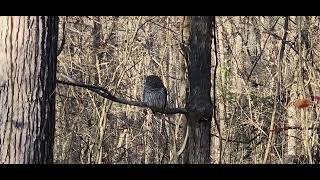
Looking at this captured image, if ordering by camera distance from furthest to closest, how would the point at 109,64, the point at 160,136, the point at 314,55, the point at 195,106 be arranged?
the point at 109,64, the point at 160,136, the point at 314,55, the point at 195,106

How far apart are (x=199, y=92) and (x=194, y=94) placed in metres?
0.04

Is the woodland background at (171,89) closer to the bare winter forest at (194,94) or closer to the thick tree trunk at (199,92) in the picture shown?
the bare winter forest at (194,94)

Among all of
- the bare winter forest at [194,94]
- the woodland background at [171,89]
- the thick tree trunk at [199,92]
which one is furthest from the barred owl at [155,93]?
the thick tree trunk at [199,92]

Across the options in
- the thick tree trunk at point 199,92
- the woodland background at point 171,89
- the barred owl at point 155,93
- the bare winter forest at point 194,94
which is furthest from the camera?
the woodland background at point 171,89

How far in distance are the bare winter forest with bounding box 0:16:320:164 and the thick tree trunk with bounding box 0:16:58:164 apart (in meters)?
0.94

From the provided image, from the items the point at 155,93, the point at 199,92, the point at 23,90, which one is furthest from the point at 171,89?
the point at 23,90

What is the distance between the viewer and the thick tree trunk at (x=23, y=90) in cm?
314

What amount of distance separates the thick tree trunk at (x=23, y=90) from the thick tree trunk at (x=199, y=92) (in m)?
1.20

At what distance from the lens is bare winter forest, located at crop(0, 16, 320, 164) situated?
→ 478 cm

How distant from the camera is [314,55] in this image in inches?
313

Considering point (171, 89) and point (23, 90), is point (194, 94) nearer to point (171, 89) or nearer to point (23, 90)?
point (23, 90)
